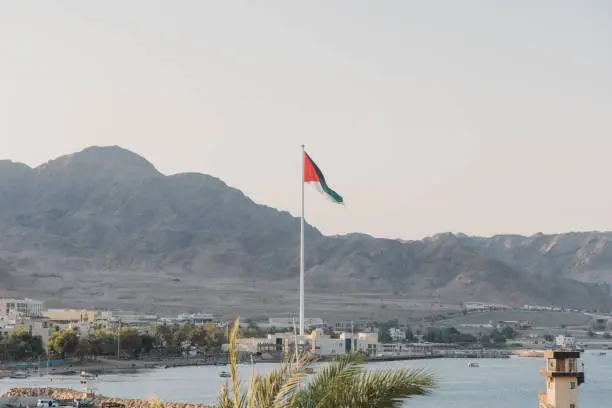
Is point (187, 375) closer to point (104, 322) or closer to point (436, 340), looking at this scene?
point (104, 322)

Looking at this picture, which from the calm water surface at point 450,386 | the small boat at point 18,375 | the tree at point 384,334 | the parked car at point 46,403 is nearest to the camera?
the parked car at point 46,403

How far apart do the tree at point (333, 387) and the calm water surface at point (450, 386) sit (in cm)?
4629

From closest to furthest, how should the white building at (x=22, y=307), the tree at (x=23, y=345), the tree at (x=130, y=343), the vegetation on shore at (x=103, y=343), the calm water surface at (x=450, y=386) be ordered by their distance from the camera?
the calm water surface at (x=450, y=386)
the tree at (x=23, y=345)
the vegetation on shore at (x=103, y=343)
the tree at (x=130, y=343)
the white building at (x=22, y=307)

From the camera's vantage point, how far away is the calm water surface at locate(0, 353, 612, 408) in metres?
65.4

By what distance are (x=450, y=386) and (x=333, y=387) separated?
7373 centimetres

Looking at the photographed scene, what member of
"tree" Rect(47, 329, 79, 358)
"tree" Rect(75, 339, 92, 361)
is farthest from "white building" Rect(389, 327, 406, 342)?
"tree" Rect(47, 329, 79, 358)

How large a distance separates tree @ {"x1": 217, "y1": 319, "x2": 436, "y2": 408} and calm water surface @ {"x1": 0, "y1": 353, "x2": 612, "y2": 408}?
46.3 metres

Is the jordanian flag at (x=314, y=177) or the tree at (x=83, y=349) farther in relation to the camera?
the tree at (x=83, y=349)

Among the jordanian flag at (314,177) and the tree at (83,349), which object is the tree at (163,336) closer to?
the tree at (83,349)

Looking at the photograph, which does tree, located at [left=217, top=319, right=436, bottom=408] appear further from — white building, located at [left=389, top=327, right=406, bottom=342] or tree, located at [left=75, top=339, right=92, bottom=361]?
white building, located at [left=389, top=327, right=406, bottom=342]

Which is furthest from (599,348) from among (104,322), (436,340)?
(104,322)

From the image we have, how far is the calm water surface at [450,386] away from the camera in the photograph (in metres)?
65.4

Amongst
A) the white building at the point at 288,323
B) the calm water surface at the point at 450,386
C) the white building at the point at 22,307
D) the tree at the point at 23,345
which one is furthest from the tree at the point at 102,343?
the white building at the point at 288,323

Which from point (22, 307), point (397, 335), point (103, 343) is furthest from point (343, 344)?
point (397, 335)
